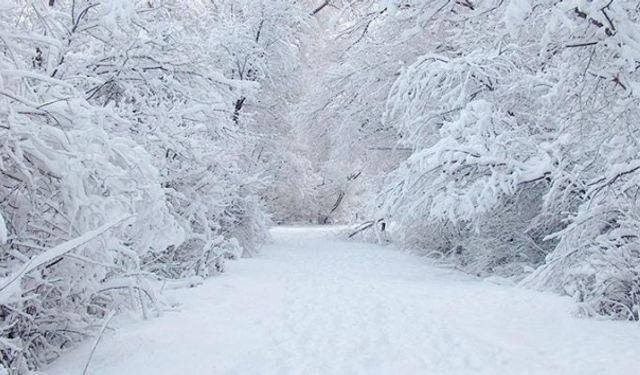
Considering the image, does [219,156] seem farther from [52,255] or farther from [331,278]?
[52,255]

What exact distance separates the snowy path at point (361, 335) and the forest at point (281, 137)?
1.49 feet

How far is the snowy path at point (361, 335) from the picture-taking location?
4.71 m

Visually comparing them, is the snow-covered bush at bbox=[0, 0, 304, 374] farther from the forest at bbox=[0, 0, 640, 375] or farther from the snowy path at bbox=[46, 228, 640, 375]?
the snowy path at bbox=[46, 228, 640, 375]

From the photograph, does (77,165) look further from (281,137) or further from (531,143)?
(281,137)

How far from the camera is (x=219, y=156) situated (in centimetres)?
1080

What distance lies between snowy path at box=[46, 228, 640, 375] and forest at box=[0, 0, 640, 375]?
46 cm

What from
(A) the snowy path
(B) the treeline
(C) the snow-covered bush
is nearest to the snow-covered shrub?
(B) the treeline

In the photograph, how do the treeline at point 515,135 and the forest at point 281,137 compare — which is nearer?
the forest at point 281,137

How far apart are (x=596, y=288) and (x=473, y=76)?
592 centimetres

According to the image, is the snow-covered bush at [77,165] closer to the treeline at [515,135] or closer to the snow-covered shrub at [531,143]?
the treeline at [515,135]

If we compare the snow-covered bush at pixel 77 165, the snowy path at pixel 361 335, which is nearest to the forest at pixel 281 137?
the snow-covered bush at pixel 77 165

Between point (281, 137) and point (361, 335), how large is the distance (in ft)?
46.1

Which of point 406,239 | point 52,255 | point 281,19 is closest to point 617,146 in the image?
point 52,255

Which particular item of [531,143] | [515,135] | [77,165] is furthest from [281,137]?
[77,165]
